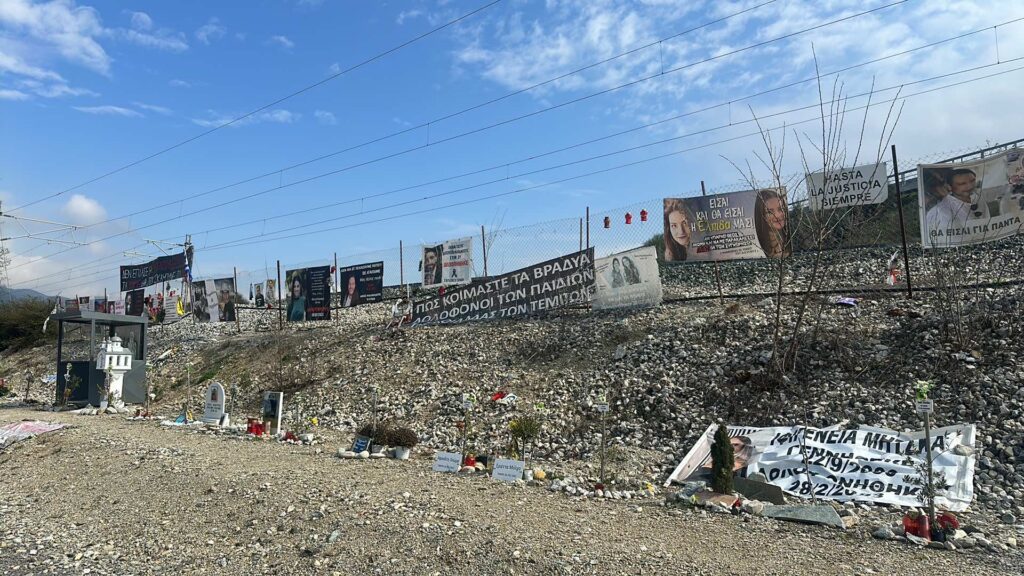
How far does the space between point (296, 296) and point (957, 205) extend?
1860cm

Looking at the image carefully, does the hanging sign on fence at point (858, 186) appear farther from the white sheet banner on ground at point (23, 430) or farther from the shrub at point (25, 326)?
the shrub at point (25, 326)

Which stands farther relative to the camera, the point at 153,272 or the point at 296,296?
the point at 153,272

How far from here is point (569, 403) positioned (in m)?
11.5

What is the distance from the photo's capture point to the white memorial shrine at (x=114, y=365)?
16500 mm

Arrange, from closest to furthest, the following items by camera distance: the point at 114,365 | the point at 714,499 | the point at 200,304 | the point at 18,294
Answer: the point at 714,499 → the point at 114,365 → the point at 200,304 → the point at 18,294

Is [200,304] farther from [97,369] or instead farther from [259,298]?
[97,369]

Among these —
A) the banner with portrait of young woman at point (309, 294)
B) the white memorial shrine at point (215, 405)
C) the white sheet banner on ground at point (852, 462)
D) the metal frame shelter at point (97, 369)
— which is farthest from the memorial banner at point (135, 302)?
the white sheet banner on ground at point (852, 462)

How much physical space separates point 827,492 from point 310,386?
11.5 meters

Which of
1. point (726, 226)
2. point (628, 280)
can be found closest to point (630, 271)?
point (628, 280)

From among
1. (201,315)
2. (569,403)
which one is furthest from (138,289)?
(569,403)

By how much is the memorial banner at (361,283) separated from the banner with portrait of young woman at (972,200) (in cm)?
1472

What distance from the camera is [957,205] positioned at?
12.8m

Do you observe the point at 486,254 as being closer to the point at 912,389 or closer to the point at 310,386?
the point at 310,386

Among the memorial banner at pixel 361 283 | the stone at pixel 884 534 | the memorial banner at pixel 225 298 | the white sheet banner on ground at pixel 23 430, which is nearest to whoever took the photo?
the stone at pixel 884 534
